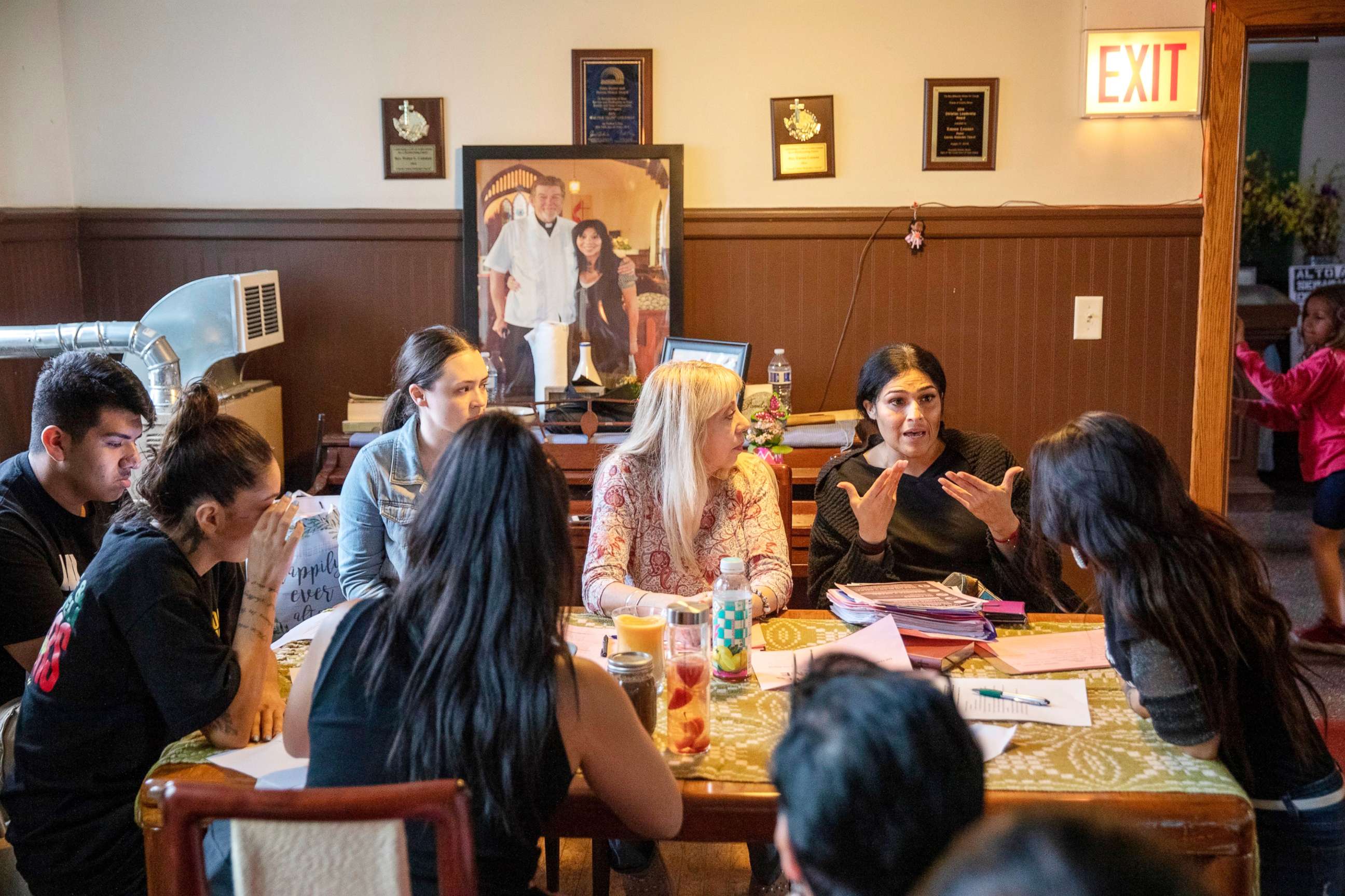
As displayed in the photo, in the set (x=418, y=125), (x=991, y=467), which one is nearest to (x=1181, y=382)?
(x=991, y=467)

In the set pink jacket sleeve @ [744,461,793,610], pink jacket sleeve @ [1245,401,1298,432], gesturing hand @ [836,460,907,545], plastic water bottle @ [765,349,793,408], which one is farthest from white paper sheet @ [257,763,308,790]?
pink jacket sleeve @ [1245,401,1298,432]

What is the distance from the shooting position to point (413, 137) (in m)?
3.78

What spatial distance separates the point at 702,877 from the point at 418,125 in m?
2.45

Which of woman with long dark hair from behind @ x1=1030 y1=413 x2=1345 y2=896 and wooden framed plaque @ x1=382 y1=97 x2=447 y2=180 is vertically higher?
wooden framed plaque @ x1=382 y1=97 x2=447 y2=180

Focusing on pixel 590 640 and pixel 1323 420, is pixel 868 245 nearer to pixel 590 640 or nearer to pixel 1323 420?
pixel 1323 420

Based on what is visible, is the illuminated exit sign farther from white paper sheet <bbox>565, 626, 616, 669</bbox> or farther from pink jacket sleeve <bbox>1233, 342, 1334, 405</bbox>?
white paper sheet <bbox>565, 626, 616, 669</bbox>

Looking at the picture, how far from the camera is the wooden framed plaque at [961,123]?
370cm

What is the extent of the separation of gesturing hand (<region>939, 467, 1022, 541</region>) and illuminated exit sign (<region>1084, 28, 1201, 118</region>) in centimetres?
173

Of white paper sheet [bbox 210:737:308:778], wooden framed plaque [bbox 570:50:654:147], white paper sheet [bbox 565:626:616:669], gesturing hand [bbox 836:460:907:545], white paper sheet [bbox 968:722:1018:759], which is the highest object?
wooden framed plaque [bbox 570:50:654:147]

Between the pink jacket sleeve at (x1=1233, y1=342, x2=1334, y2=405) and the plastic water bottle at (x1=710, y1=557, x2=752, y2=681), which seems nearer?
the plastic water bottle at (x1=710, y1=557, x2=752, y2=681)

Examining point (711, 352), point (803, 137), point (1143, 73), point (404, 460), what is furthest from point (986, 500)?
point (1143, 73)

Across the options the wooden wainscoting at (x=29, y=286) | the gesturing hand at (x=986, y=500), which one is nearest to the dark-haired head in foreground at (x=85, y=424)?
the wooden wainscoting at (x=29, y=286)

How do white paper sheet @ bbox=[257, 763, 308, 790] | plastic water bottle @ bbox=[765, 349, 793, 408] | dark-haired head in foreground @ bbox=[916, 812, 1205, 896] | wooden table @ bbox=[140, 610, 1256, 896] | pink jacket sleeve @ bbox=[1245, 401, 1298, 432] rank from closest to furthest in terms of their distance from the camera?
dark-haired head in foreground @ bbox=[916, 812, 1205, 896]
wooden table @ bbox=[140, 610, 1256, 896]
white paper sheet @ bbox=[257, 763, 308, 790]
plastic water bottle @ bbox=[765, 349, 793, 408]
pink jacket sleeve @ bbox=[1245, 401, 1298, 432]

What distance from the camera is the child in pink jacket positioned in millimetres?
4062
